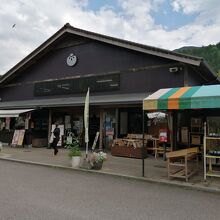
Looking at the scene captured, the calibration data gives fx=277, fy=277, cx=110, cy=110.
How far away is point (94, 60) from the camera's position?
16.2 meters

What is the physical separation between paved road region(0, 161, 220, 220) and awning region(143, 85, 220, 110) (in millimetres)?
2327

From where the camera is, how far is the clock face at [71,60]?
17.1m

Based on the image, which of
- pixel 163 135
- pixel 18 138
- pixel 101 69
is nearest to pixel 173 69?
pixel 163 135

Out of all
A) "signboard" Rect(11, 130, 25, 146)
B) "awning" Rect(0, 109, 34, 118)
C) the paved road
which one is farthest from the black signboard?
the paved road

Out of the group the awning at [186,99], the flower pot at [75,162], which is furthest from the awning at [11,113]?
the awning at [186,99]

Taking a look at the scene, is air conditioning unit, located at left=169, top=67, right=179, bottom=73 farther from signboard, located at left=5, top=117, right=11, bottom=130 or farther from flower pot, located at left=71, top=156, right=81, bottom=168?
signboard, located at left=5, top=117, right=11, bottom=130

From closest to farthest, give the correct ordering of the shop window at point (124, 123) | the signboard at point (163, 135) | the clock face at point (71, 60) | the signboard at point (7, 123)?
the signboard at point (163, 135), the shop window at point (124, 123), the clock face at point (71, 60), the signboard at point (7, 123)

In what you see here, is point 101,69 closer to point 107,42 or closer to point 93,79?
point 93,79

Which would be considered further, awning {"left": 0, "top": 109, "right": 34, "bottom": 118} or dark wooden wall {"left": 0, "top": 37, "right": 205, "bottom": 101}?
awning {"left": 0, "top": 109, "right": 34, "bottom": 118}

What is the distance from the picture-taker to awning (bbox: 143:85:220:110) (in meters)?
7.65

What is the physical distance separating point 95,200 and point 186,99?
3.85m

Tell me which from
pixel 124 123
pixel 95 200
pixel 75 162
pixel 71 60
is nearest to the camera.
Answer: pixel 95 200

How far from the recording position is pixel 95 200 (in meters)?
6.27

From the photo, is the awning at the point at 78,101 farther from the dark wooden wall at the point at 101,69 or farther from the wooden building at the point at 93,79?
the dark wooden wall at the point at 101,69
